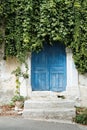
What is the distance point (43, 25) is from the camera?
12992mm

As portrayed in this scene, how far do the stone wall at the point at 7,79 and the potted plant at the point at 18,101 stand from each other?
27 cm

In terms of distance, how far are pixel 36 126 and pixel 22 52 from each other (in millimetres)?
3711

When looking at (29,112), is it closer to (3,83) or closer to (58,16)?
(3,83)

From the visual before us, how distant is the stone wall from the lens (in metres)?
13.4

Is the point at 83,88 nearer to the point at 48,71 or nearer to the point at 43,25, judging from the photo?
the point at 48,71

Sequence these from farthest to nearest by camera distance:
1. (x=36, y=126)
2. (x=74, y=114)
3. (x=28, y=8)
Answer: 1. (x=28, y=8)
2. (x=74, y=114)
3. (x=36, y=126)

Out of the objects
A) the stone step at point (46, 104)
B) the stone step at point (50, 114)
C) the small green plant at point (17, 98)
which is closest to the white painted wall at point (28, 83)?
the small green plant at point (17, 98)

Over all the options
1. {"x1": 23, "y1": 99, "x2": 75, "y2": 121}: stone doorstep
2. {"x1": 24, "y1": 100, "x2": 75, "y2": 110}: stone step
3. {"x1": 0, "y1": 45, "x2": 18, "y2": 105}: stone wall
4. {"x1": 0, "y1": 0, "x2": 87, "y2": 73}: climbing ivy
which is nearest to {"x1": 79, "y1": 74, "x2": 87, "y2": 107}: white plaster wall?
{"x1": 0, "y1": 0, "x2": 87, "y2": 73}: climbing ivy

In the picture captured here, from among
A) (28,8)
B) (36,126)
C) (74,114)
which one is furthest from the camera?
(28,8)

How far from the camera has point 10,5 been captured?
13156 mm

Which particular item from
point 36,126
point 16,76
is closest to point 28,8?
point 16,76

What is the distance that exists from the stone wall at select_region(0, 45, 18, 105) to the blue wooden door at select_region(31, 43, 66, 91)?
2.37ft

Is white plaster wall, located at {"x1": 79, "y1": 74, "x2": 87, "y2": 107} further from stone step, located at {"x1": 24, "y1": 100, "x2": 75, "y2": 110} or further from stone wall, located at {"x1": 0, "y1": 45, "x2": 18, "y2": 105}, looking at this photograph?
stone wall, located at {"x1": 0, "y1": 45, "x2": 18, "y2": 105}

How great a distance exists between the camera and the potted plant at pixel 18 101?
1267 centimetres
